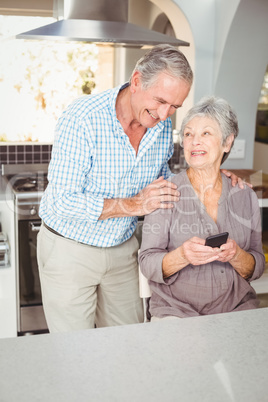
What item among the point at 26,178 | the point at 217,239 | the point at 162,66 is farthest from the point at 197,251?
the point at 26,178

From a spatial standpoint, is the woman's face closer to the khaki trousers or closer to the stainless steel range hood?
the khaki trousers

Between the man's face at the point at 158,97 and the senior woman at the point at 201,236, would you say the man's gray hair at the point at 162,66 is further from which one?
the senior woman at the point at 201,236

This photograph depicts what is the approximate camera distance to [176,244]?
173 centimetres

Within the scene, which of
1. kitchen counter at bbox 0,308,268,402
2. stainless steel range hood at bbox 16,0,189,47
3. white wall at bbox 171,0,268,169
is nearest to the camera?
kitchen counter at bbox 0,308,268,402

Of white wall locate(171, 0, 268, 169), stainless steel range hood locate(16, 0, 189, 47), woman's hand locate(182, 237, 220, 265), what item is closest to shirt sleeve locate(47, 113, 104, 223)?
woman's hand locate(182, 237, 220, 265)

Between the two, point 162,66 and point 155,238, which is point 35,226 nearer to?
point 155,238

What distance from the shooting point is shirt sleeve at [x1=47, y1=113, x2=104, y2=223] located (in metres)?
1.58

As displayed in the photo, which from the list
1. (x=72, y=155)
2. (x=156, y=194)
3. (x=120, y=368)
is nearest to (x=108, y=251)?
(x=156, y=194)

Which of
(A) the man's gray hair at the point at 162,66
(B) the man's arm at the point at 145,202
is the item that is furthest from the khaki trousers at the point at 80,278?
(A) the man's gray hair at the point at 162,66

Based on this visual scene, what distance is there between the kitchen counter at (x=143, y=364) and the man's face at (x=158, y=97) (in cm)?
68

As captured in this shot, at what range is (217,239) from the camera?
1.57m

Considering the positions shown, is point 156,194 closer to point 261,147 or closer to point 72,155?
point 72,155

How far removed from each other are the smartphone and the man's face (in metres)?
0.39

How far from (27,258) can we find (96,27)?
4.10 feet
